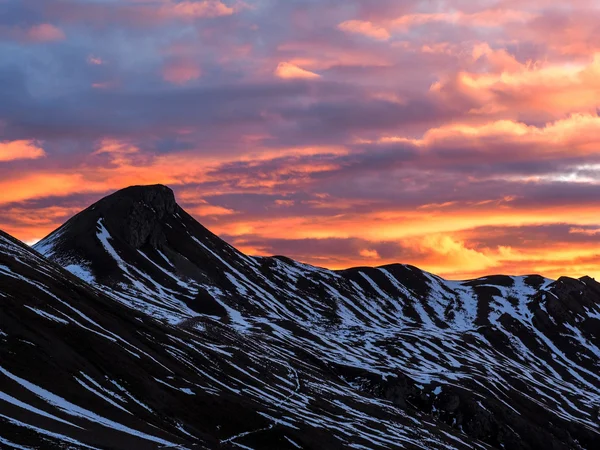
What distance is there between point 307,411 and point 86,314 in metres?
44.5

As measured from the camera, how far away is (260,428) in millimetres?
124438

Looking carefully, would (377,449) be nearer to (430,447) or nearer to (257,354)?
(430,447)

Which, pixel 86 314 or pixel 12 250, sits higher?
pixel 12 250

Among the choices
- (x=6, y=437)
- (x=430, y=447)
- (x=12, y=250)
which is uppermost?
(x=12, y=250)

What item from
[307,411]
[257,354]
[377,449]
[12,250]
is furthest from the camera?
[257,354]

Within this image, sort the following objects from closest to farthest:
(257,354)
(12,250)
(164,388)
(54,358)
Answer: (54,358) → (164,388) → (12,250) → (257,354)

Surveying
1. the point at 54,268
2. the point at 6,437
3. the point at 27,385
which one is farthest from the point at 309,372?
the point at 6,437

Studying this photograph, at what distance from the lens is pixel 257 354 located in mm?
185500

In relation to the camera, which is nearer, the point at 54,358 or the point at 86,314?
the point at 54,358

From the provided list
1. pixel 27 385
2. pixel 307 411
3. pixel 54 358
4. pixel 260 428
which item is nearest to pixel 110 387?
pixel 54 358

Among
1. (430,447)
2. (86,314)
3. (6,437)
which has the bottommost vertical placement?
(430,447)

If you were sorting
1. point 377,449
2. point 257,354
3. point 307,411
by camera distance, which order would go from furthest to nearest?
point 257,354, point 307,411, point 377,449

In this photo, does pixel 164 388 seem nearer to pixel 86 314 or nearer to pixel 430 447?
pixel 86 314

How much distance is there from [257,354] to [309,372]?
13.7 meters
